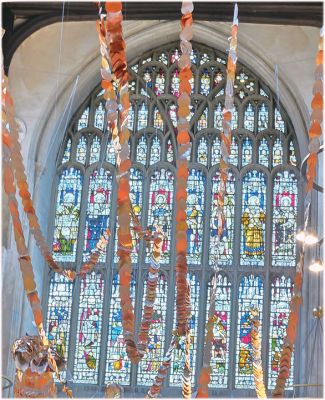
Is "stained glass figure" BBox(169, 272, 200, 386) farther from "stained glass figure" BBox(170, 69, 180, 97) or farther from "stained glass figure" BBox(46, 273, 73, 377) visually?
"stained glass figure" BBox(170, 69, 180, 97)

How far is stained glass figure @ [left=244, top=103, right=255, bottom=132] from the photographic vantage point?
15.9 m

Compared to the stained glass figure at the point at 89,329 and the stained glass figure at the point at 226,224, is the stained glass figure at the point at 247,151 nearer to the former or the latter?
the stained glass figure at the point at 226,224

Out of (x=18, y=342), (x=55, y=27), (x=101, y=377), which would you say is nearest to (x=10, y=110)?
(x=18, y=342)

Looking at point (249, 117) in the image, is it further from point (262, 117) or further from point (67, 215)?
point (67, 215)

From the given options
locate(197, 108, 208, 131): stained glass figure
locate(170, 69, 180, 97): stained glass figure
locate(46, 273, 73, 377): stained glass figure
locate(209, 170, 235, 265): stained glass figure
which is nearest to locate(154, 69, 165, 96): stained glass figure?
locate(170, 69, 180, 97): stained glass figure

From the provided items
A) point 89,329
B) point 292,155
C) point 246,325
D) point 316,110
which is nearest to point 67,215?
point 89,329

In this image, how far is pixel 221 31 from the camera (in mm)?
16000

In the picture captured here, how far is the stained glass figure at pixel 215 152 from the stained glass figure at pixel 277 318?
1.83 meters

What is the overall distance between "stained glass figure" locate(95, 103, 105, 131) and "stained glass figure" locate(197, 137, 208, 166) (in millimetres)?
1354

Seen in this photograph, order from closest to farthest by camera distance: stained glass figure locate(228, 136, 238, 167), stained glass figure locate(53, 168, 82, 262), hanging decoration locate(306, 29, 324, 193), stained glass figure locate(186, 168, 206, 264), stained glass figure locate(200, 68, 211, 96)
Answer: hanging decoration locate(306, 29, 324, 193)
stained glass figure locate(186, 168, 206, 264)
stained glass figure locate(53, 168, 82, 262)
stained glass figure locate(228, 136, 238, 167)
stained glass figure locate(200, 68, 211, 96)

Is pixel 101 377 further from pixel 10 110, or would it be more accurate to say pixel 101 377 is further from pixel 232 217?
pixel 10 110

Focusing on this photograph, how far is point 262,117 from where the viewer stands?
1591cm

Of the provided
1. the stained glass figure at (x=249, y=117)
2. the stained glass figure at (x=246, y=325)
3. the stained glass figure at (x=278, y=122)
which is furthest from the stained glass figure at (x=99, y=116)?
the stained glass figure at (x=246, y=325)

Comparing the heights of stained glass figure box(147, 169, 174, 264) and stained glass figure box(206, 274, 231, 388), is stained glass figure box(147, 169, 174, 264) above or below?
above
